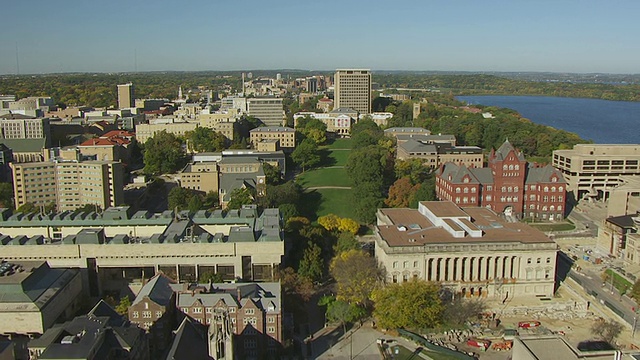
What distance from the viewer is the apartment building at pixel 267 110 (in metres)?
120

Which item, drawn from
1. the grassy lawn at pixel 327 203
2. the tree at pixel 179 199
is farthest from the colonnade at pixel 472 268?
the tree at pixel 179 199

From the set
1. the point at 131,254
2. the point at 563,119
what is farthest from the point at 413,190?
the point at 563,119

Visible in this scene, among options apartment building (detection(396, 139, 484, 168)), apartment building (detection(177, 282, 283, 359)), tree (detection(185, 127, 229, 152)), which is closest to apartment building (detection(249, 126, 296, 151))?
tree (detection(185, 127, 229, 152))

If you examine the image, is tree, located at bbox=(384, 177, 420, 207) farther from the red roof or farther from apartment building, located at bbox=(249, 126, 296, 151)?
the red roof

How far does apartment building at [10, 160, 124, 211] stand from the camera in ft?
199


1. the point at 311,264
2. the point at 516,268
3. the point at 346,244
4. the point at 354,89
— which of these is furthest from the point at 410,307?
the point at 354,89

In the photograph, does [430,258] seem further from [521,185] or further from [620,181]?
[620,181]

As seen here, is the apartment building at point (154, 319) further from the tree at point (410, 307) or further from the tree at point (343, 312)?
the tree at point (410, 307)

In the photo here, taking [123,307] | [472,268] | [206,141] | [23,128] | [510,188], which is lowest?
[123,307]

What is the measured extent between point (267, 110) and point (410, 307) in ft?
300

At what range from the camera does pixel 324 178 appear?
242 feet

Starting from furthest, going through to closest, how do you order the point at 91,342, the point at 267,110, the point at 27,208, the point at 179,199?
the point at 267,110, the point at 179,199, the point at 27,208, the point at 91,342

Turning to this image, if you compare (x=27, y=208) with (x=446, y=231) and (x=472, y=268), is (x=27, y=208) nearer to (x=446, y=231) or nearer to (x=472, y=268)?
(x=446, y=231)

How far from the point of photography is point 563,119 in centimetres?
15000
